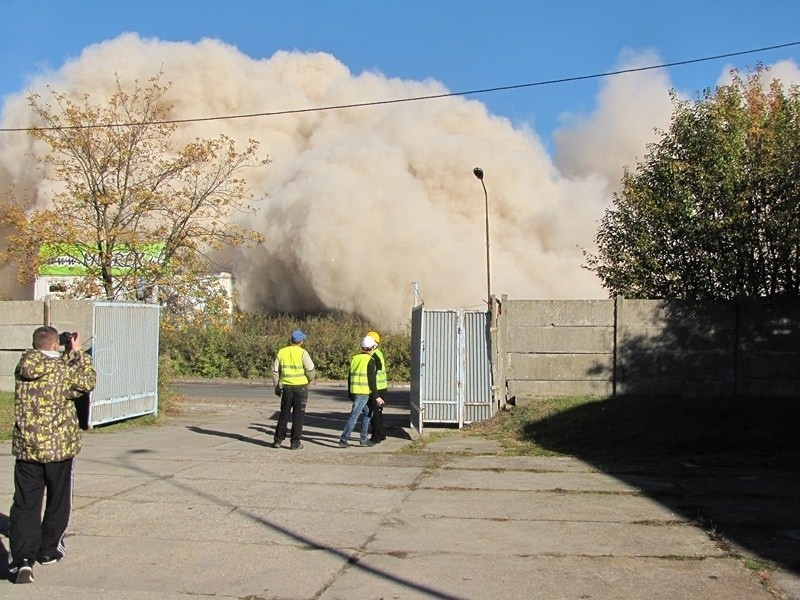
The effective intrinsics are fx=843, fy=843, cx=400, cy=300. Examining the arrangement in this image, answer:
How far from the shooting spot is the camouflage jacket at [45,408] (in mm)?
5250

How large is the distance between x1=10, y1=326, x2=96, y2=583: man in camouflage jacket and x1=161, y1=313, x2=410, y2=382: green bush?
23.4 metres

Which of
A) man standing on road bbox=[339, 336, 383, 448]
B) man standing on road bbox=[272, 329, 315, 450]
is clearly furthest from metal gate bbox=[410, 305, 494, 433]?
man standing on road bbox=[272, 329, 315, 450]

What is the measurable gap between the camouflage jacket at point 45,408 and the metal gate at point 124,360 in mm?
7498

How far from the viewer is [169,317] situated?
1991 cm

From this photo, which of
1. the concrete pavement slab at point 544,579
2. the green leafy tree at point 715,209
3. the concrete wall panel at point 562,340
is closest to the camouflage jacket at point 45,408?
the concrete pavement slab at point 544,579

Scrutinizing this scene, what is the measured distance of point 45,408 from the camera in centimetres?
530

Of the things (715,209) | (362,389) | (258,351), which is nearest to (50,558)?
(362,389)

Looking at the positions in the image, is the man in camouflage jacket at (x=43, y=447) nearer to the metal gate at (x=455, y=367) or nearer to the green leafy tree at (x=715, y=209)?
the metal gate at (x=455, y=367)

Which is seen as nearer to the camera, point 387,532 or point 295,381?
point 387,532

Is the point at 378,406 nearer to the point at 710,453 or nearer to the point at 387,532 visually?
the point at 710,453

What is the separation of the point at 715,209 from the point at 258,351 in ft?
63.9

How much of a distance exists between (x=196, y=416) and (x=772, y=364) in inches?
395

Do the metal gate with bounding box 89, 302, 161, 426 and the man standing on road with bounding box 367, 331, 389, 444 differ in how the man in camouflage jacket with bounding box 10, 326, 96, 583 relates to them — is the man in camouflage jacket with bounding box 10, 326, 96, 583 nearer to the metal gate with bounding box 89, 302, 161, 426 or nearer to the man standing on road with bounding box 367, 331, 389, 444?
the man standing on road with bounding box 367, 331, 389, 444

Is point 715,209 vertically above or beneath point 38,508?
above
